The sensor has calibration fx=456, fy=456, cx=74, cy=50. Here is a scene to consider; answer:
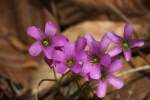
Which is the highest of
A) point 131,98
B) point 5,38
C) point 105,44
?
point 105,44

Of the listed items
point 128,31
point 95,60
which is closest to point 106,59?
point 95,60

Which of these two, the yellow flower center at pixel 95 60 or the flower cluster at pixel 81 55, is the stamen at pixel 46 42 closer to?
the flower cluster at pixel 81 55

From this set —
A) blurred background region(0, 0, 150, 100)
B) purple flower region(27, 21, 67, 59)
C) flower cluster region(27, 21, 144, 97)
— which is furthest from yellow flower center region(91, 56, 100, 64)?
blurred background region(0, 0, 150, 100)

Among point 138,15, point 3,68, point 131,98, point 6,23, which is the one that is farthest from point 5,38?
point 131,98

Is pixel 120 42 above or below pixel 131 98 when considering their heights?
above

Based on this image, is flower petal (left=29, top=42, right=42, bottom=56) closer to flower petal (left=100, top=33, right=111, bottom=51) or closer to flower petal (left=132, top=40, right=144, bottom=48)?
flower petal (left=100, top=33, right=111, bottom=51)

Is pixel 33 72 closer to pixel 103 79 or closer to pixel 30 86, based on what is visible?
pixel 30 86

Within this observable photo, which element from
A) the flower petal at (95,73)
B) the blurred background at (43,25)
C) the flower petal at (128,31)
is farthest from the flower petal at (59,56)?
the blurred background at (43,25)
